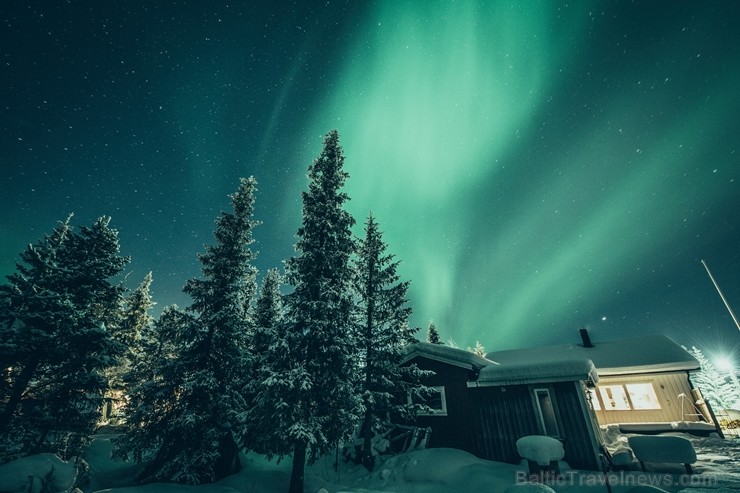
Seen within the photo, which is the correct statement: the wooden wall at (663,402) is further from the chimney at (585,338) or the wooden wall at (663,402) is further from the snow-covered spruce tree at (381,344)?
the snow-covered spruce tree at (381,344)

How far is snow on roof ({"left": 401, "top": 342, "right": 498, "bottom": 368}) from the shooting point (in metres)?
15.8

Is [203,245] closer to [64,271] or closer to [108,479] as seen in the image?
[64,271]

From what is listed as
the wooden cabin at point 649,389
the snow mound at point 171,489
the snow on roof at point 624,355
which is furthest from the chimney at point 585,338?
the snow mound at point 171,489

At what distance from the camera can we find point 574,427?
1291cm

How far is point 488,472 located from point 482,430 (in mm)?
3175

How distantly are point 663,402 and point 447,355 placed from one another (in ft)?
49.4

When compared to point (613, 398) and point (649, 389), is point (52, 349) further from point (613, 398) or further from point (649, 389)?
point (649, 389)

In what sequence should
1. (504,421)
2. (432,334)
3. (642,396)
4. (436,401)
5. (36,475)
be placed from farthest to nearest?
1. (432,334)
2. (642,396)
3. (436,401)
4. (504,421)
5. (36,475)

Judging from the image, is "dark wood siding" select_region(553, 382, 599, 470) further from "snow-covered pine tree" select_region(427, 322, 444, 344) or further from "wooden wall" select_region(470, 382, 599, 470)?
"snow-covered pine tree" select_region(427, 322, 444, 344)

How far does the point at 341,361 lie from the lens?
42.6 feet

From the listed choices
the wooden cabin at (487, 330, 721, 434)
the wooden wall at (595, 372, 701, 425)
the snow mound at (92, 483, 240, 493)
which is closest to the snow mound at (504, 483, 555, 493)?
the snow mound at (92, 483, 240, 493)

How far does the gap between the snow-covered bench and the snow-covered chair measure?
10.1 ft

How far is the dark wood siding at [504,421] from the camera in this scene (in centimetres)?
1381

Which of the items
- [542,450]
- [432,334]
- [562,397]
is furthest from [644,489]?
[432,334]
